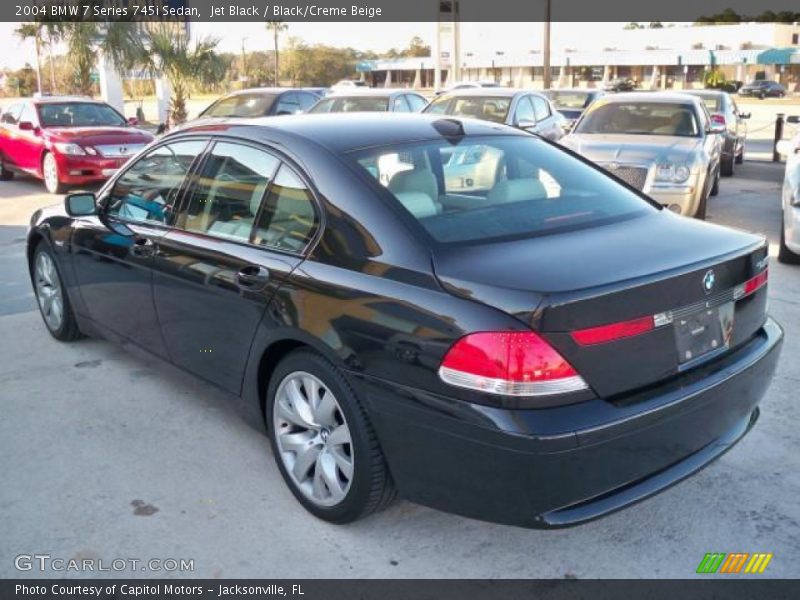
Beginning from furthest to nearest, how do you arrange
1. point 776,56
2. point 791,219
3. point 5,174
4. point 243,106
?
point 776,56
point 5,174
point 243,106
point 791,219

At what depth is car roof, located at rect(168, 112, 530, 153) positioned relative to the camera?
11.6 ft

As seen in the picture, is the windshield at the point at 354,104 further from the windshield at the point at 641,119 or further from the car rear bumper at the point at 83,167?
the windshield at the point at 641,119

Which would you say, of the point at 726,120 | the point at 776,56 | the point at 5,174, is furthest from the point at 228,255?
the point at 776,56

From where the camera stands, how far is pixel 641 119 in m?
10.7

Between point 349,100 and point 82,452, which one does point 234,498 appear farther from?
point 349,100

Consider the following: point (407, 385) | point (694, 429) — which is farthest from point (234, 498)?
point (694, 429)

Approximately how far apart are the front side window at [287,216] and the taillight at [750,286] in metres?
1.66

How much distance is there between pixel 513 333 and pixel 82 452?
2.47 metres

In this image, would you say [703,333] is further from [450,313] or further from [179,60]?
[179,60]

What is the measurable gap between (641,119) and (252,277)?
27.8 feet

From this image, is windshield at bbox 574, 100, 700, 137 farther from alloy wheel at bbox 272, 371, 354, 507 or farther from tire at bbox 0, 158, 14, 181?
tire at bbox 0, 158, 14, 181

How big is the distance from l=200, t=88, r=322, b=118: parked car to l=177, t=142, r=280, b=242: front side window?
10890mm

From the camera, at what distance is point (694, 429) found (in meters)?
2.91

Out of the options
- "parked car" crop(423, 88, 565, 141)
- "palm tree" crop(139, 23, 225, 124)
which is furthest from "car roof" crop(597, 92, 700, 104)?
"palm tree" crop(139, 23, 225, 124)
